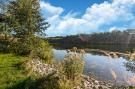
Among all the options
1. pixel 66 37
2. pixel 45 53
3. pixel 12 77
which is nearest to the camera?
pixel 12 77

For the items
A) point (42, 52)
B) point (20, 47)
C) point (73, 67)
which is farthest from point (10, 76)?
point (20, 47)

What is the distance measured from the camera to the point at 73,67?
1745 centimetres

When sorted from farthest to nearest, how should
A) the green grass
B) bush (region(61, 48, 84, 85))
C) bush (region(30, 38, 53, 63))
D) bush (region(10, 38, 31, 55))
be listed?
1. bush (region(10, 38, 31, 55))
2. bush (region(30, 38, 53, 63))
3. the green grass
4. bush (region(61, 48, 84, 85))

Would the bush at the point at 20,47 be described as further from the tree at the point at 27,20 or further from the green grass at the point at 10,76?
the green grass at the point at 10,76

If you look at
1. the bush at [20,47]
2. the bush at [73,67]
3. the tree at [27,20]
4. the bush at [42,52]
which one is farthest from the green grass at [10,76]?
the tree at [27,20]

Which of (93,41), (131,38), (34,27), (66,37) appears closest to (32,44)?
(34,27)

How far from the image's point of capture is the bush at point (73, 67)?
17.3 meters

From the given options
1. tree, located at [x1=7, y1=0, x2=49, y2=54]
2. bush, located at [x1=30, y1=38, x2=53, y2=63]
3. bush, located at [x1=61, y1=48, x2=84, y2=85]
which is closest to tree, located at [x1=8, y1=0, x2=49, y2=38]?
tree, located at [x1=7, y1=0, x2=49, y2=54]

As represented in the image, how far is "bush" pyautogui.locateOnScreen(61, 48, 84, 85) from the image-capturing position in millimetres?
17297

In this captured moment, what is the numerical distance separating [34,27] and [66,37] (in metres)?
157

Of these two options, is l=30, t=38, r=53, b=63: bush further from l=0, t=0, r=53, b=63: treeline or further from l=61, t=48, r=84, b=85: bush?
l=61, t=48, r=84, b=85: bush

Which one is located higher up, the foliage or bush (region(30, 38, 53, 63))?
the foliage

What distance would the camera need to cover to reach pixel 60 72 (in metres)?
17.2

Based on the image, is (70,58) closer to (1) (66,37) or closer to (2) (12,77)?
(2) (12,77)
